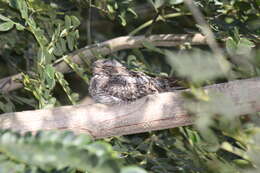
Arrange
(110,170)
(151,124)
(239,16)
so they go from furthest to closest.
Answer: (239,16)
(151,124)
(110,170)

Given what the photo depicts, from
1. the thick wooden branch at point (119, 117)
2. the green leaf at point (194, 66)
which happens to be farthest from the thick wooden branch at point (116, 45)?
the green leaf at point (194, 66)

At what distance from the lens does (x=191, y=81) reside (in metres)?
1.40

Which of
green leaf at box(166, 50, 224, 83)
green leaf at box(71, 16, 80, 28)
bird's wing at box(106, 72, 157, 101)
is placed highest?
green leaf at box(166, 50, 224, 83)

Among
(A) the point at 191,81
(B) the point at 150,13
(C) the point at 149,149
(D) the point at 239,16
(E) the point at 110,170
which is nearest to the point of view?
(E) the point at 110,170

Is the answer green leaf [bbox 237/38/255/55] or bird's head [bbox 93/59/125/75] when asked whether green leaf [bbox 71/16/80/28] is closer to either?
bird's head [bbox 93/59/125/75]

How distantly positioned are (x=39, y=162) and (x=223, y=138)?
131 centimetres

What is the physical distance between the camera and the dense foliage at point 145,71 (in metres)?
1.35

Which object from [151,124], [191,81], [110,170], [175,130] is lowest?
[175,130]

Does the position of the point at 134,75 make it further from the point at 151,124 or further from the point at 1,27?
the point at 1,27

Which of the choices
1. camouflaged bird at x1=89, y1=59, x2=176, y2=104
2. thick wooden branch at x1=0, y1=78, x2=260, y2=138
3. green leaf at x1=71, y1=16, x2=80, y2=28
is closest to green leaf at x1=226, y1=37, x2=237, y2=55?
thick wooden branch at x1=0, y1=78, x2=260, y2=138

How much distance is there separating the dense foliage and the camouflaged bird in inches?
3.4

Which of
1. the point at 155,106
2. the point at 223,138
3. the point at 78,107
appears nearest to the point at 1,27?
the point at 78,107

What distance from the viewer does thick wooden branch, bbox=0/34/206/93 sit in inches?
116

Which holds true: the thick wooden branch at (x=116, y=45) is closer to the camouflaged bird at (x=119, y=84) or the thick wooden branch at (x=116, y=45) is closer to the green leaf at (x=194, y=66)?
the camouflaged bird at (x=119, y=84)
